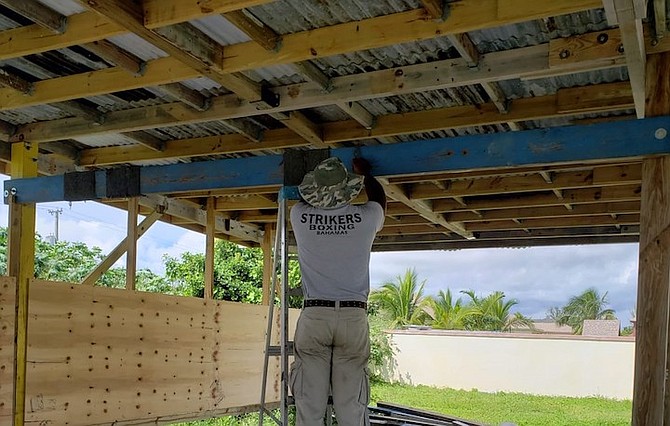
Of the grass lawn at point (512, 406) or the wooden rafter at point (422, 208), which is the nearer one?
the wooden rafter at point (422, 208)

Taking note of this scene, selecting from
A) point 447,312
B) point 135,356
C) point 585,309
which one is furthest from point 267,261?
point 585,309

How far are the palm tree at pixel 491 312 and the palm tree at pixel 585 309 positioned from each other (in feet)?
33.6

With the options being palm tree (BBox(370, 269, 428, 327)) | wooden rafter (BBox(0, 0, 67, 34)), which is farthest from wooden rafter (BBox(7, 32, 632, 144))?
palm tree (BBox(370, 269, 428, 327))

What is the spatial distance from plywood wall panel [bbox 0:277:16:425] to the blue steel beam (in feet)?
2.73

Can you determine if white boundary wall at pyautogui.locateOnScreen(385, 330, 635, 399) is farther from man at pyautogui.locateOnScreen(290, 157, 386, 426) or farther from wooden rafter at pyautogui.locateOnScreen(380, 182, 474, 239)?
man at pyautogui.locateOnScreen(290, 157, 386, 426)

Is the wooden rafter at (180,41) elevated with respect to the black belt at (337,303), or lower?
elevated

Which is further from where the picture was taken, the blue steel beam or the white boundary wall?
the white boundary wall

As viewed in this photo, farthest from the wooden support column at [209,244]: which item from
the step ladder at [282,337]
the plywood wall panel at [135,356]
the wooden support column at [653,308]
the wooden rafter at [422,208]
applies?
the wooden support column at [653,308]

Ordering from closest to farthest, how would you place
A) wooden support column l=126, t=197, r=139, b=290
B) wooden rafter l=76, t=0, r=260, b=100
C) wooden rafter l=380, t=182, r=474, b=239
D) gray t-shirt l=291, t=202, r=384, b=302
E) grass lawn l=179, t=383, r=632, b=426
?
wooden rafter l=76, t=0, r=260, b=100
gray t-shirt l=291, t=202, r=384, b=302
wooden rafter l=380, t=182, r=474, b=239
wooden support column l=126, t=197, r=139, b=290
grass lawn l=179, t=383, r=632, b=426

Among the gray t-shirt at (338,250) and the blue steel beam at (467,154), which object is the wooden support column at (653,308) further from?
the gray t-shirt at (338,250)

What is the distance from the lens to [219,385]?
7.39 meters

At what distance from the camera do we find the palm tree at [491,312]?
959 inches

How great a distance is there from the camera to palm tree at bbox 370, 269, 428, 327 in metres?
23.1

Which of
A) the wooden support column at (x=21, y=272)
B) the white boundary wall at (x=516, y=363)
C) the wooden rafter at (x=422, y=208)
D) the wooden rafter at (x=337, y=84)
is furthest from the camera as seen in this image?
the white boundary wall at (x=516, y=363)
